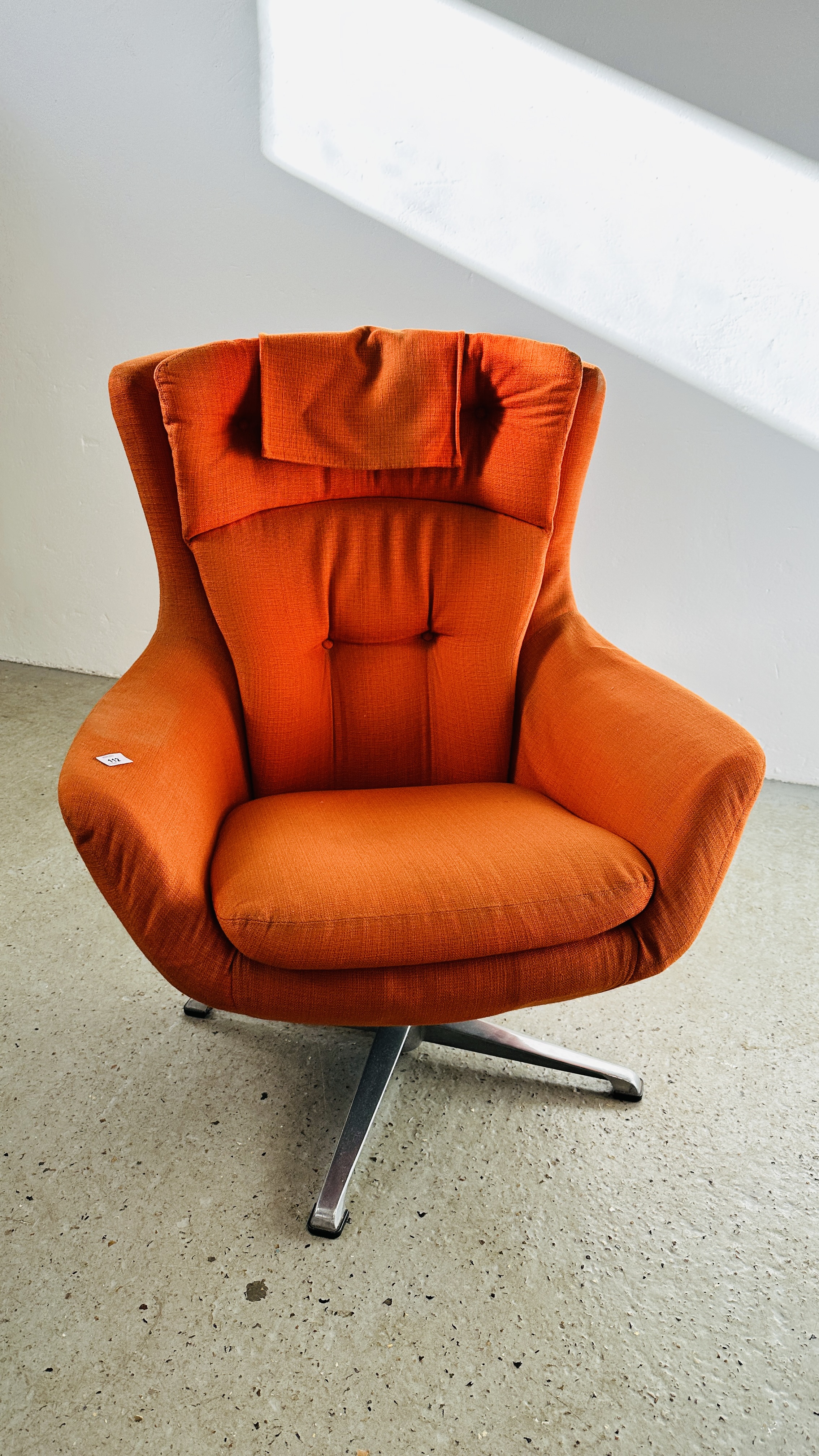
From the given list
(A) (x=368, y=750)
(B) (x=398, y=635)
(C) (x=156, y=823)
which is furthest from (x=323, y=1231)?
(B) (x=398, y=635)

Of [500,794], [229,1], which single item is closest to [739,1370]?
[500,794]

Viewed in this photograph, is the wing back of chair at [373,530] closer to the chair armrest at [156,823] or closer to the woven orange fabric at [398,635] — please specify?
the woven orange fabric at [398,635]

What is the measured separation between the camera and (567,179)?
2.08 meters

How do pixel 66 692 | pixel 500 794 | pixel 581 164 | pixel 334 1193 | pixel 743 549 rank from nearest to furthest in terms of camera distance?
pixel 334 1193
pixel 500 794
pixel 581 164
pixel 743 549
pixel 66 692

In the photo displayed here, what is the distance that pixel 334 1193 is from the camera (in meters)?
1.08

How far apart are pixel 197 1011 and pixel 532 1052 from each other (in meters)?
0.52

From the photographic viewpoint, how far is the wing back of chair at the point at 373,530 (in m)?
1.34

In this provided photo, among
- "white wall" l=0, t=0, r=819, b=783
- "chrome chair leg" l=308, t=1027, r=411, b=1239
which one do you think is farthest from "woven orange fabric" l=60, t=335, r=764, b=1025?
"white wall" l=0, t=0, r=819, b=783

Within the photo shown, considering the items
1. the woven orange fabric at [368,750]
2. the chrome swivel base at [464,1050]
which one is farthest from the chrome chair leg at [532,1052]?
the woven orange fabric at [368,750]

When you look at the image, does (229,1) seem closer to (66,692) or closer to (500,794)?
(66,692)

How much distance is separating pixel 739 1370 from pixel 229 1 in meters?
2.73

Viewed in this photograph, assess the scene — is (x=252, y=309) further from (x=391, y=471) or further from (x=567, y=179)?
(x=391, y=471)

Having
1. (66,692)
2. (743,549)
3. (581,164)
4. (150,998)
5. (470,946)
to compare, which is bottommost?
(66,692)

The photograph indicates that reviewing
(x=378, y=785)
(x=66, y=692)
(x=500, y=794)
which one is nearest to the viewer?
(x=500, y=794)
